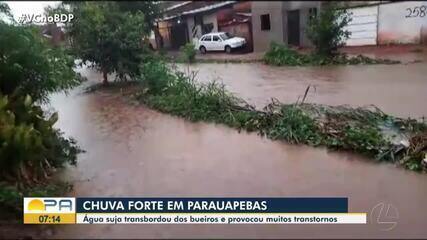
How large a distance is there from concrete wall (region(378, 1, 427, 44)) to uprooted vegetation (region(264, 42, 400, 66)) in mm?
436

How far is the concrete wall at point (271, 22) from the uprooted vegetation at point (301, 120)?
4.14ft

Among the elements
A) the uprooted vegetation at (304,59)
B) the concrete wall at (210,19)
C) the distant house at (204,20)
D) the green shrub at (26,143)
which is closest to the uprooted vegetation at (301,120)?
the uprooted vegetation at (304,59)

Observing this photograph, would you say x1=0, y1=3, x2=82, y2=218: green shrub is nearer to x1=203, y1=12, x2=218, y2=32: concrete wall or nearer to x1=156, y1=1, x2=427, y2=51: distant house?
x1=156, y1=1, x2=427, y2=51: distant house

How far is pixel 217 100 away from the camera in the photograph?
5.41m

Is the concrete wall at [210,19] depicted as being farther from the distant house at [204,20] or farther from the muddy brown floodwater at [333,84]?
the muddy brown floodwater at [333,84]

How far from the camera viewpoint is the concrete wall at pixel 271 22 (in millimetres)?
3408

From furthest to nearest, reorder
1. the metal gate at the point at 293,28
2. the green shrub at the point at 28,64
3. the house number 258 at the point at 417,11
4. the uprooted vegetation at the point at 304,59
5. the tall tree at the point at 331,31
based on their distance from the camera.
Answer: the tall tree at the point at 331,31
the uprooted vegetation at the point at 304,59
the metal gate at the point at 293,28
the green shrub at the point at 28,64
the house number 258 at the point at 417,11

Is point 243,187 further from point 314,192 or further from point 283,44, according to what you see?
point 283,44

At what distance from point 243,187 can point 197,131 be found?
1815mm

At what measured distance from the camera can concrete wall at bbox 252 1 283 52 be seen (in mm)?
3408

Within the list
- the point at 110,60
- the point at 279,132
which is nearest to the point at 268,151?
the point at 279,132

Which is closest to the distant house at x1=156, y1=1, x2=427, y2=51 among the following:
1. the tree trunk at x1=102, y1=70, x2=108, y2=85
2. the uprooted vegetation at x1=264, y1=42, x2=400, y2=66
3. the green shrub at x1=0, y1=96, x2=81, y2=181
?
the uprooted vegetation at x1=264, y1=42, x2=400, y2=66

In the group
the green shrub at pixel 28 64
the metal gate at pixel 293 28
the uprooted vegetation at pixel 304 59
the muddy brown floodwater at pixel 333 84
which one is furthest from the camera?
the muddy brown floodwater at pixel 333 84

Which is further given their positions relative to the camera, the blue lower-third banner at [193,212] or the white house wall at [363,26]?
the white house wall at [363,26]
